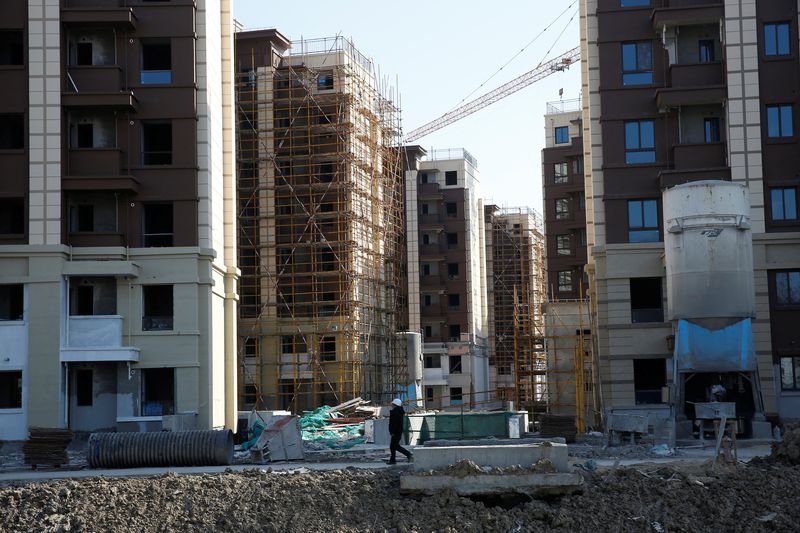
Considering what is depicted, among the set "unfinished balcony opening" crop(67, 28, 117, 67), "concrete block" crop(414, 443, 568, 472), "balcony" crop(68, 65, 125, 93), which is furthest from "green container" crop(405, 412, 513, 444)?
"unfinished balcony opening" crop(67, 28, 117, 67)

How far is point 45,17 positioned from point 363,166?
26.6 metres

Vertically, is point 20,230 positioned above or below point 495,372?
above

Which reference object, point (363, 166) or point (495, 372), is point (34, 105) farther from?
point (495, 372)

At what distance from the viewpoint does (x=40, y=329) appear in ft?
141

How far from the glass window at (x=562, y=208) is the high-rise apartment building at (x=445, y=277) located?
1318 cm

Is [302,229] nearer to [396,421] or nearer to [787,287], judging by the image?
[787,287]

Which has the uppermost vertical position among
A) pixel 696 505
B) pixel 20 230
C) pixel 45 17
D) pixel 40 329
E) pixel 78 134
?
pixel 45 17

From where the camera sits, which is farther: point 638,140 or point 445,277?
point 445,277

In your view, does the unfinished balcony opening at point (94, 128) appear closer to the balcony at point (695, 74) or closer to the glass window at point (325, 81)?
the balcony at point (695, 74)

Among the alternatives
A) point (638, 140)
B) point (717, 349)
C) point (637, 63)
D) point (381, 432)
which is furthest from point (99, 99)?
point (717, 349)

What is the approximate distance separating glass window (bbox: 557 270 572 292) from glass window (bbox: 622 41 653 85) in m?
36.1

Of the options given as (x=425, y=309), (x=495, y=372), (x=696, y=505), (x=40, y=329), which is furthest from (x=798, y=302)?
(x=495, y=372)

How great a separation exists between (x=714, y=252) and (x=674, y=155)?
9.96 metres

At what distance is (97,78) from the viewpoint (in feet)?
148
